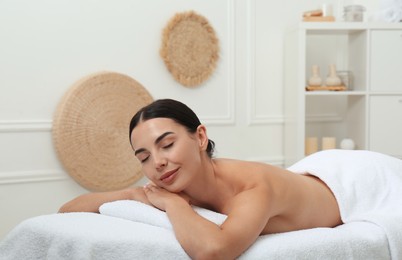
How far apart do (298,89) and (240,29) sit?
1.78 ft

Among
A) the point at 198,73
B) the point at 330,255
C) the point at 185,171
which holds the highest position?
the point at 198,73

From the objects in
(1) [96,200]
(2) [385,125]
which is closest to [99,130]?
(1) [96,200]

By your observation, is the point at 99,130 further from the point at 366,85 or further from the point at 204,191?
the point at 366,85

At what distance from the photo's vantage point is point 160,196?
144 cm

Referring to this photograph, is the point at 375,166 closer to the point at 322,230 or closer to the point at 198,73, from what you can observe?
the point at 322,230

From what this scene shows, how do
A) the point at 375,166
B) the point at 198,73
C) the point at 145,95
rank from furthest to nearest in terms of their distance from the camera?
the point at 198,73 < the point at 145,95 < the point at 375,166

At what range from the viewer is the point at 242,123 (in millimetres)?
3568

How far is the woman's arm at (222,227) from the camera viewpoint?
1.19 m

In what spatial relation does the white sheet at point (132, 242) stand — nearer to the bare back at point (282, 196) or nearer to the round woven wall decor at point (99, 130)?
the bare back at point (282, 196)

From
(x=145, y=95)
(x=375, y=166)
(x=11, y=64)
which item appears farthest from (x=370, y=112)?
(x=11, y=64)

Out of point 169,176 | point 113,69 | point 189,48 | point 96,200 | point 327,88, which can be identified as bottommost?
point 96,200

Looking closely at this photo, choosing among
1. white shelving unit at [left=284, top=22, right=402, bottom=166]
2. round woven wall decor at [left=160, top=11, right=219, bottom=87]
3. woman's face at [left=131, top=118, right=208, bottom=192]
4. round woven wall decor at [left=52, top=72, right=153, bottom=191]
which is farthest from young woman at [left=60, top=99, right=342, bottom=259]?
white shelving unit at [left=284, top=22, right=402, bottom=166]

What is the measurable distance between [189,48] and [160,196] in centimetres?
198

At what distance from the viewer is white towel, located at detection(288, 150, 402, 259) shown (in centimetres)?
168
